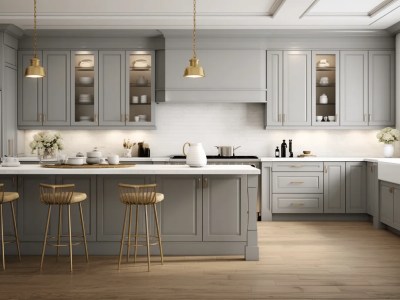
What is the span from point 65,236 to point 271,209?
3.27 m

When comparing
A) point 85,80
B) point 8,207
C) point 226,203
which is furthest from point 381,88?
point 8,207

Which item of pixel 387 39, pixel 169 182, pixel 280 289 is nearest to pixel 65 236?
pixel 169 182

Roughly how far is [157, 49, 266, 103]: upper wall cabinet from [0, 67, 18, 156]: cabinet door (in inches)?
83.0

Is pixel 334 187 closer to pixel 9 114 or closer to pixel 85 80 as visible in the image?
pixel 85 80

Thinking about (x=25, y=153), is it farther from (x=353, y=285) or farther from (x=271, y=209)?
(x=353, y=285)

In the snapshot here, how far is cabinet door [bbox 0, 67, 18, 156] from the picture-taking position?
704 centimetres

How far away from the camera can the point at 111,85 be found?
7527 mm

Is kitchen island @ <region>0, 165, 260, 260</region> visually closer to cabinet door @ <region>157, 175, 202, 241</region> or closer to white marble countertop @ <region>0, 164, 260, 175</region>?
cabinet door @ <region>157, 175, 202, 241</region>

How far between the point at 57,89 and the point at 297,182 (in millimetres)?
3716

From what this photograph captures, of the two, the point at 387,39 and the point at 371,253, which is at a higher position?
the point at 387,39

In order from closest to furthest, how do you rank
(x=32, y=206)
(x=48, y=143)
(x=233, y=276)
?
(x=233, y=276) → (x=32, y=206) → (x=48, y=143)

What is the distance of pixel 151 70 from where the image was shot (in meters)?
7.54

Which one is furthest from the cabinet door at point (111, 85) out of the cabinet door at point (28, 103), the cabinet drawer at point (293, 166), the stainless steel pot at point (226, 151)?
the cabinet drawer at point (293, 166)

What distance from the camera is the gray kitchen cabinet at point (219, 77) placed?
7.45m
